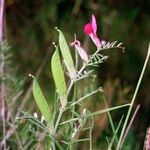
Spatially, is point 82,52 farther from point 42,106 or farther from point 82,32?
point 82,32

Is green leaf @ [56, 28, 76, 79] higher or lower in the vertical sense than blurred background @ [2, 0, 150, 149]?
higher

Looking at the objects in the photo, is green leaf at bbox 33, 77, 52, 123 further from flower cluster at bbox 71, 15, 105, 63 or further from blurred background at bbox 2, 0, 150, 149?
blurred background at bbox 2, 0, 150, 149

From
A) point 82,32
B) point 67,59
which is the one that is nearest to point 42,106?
point 67,59

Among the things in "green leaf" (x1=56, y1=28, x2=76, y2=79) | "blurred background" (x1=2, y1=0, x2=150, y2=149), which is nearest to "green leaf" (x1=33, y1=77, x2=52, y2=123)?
"green leaf" (x1=56, y1=28, x2=76, y2=79)

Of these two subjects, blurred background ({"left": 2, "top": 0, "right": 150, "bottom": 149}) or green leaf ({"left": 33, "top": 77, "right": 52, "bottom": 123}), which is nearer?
green leaf ({"left": 33, "top": 77, "right": 52, "bottom": 123})

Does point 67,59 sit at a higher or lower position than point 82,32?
higher

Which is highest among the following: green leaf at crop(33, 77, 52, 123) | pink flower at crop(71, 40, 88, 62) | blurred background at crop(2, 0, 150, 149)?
pink flower at crop(71, 40, 88, 62)

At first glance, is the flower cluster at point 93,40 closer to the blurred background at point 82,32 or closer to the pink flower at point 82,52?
the pink flower at point 82,52

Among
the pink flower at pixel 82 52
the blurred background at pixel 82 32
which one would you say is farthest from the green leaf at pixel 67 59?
the blurred background at pixel 82 32

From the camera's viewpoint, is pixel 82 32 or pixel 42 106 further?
pixel 82 32
